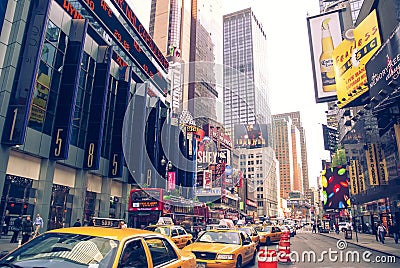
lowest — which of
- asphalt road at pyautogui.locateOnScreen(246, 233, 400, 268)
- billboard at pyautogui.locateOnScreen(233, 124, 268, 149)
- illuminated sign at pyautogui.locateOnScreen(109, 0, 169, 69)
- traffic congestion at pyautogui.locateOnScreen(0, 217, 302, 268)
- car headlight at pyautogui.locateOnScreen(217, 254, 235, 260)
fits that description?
asphalt road at pyautogui.locateOnScreen(246, 233, 400, 268)

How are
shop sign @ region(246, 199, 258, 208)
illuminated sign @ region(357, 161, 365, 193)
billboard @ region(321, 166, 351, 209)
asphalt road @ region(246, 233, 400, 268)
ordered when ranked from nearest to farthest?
asphalt road @ region(246, 233, 400, 268), illuminated sign @ region(357, 161, 365, 193), billboard @ region(321, 166, 351, 209), shop sign @ region(246, 199, 258, 208)

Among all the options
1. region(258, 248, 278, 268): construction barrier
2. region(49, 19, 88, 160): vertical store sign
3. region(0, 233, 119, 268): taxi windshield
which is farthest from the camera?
region(49, 19, 88, 160): vertical store sign

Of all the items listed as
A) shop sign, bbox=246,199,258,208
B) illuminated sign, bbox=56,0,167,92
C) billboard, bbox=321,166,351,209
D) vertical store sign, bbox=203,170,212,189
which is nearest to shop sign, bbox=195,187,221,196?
vertical store sign, bbox=203,170,212,189

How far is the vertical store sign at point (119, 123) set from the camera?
2997cm

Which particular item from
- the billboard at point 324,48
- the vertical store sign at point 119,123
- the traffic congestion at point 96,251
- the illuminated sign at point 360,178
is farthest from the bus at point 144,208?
the illuminated sign at point 360,178

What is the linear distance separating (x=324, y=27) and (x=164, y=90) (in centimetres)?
2784

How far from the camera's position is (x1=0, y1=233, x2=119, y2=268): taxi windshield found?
12.6ft

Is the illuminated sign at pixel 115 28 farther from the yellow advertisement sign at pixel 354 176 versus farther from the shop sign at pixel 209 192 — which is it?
the shop sign at pixel 209 192

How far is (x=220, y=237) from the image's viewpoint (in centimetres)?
1104

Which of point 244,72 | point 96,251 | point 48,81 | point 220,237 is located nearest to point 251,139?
point 244,72

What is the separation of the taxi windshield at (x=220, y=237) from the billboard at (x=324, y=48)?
2488 cm

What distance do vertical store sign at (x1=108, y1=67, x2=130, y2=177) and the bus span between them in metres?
6.09

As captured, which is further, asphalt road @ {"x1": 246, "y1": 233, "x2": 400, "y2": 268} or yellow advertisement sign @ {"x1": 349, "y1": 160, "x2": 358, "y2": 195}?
yellow advertisement sign @ {"x1": 349, "y1": 160, "x2": 358, "y2": 195}

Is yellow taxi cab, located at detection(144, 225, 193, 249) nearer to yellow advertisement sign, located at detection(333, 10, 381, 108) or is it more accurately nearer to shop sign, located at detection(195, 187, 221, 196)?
yellow advertisement sign, located at detection(333, 10, 381, 108)
